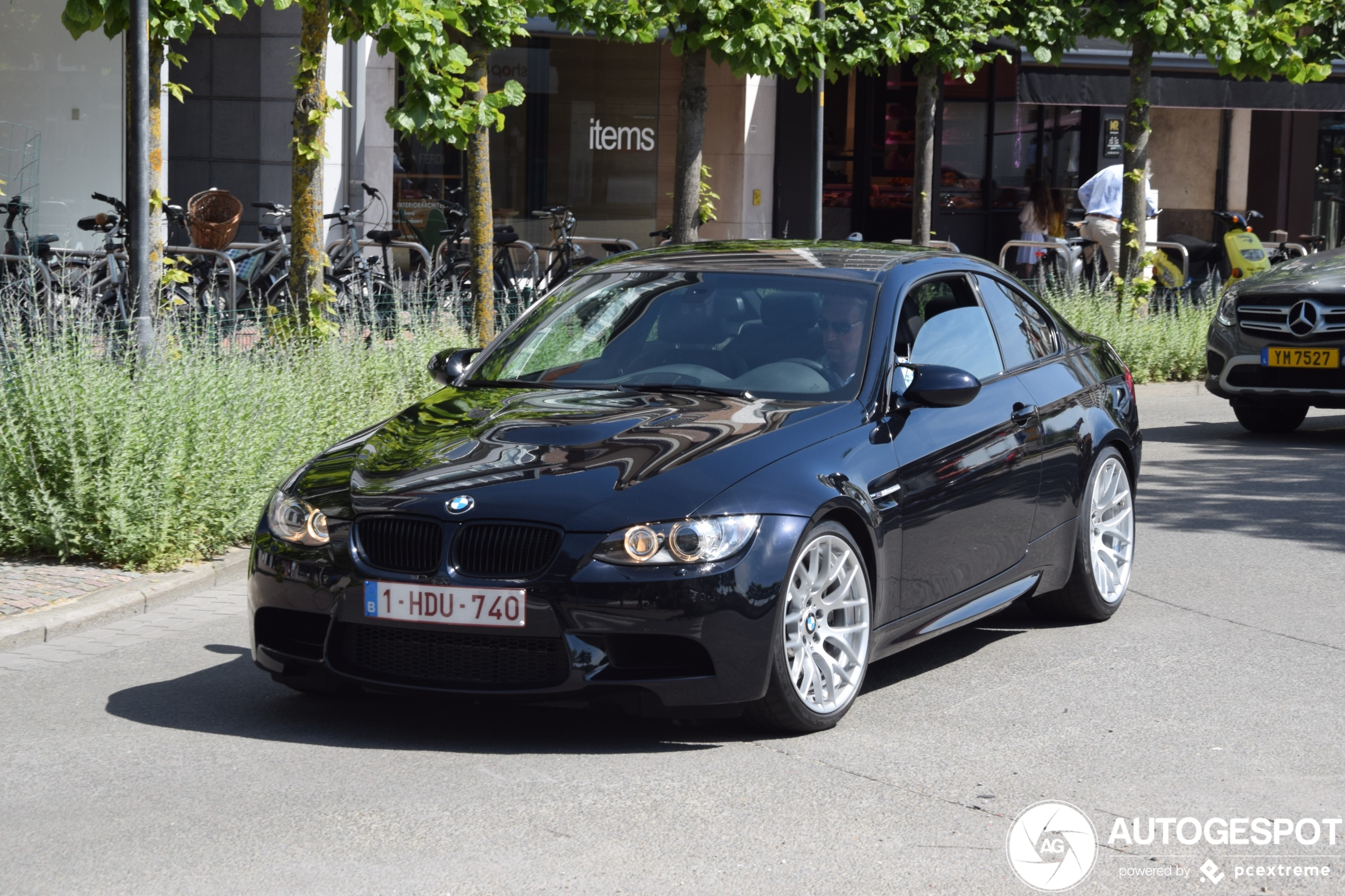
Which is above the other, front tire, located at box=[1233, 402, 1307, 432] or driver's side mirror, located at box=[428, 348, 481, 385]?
driver's side mirror, located at box=[428, 348, 481, 385]

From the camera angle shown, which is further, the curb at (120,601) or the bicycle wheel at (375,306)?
the bicycle wheel at (375,306)

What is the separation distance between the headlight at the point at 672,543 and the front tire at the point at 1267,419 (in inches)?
388

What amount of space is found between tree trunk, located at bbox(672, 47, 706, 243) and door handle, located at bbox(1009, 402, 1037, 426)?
29.5 ft

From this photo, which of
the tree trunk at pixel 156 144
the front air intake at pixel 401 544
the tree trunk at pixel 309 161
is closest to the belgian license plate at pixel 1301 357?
the tree trunk at pixel 309 161

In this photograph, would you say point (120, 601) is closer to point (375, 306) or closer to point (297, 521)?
point (297, 521)

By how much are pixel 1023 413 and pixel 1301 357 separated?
7.19m

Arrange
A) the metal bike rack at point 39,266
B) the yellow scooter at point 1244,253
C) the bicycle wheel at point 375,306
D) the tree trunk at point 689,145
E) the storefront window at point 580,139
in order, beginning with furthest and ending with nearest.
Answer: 1. the storefront window at point 580,139
2. the yellow scooter at point 1244,253
3. the tree trunk at point 689,145
4. the metal bike rack at point 39,266
5. the bicycle wheel at point 375,306

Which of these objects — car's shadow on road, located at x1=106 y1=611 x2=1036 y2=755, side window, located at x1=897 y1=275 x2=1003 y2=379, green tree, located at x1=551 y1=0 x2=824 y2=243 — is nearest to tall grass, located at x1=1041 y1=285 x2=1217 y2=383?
green tree, located at x1=551 y1=0 x2=824 y2=243

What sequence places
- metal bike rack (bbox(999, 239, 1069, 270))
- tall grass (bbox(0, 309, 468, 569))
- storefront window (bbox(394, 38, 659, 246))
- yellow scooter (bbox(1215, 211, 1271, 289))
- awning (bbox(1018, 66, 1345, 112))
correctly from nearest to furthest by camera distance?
tall grass (bbox(0, 309, 468, 569))
metal bike rack (bbox(999, 239, 1069, 270))
yellow scooter (bbox(1215, 211, 1271, 289))
storefront window (bbox(394, 38, 659, 246))
awning (bbox(1018, 66, 1345, 112))

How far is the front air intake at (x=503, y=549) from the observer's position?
5.23 meters

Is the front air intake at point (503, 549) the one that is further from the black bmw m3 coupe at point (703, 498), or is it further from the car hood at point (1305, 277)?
the car hood at point (1305, 277)

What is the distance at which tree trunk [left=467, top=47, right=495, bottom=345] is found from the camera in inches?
526

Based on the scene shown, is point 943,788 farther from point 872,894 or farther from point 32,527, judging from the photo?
point 32,527

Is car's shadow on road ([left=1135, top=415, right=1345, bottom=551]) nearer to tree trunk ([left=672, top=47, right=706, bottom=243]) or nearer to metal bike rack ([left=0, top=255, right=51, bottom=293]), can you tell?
tree trunk ([left=672, top=47, right=706, bottom=243])
